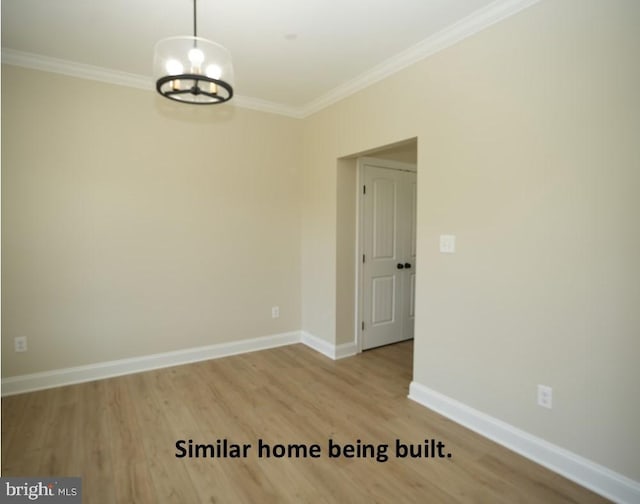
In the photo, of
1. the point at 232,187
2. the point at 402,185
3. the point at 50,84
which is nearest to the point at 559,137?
the point at 402,185

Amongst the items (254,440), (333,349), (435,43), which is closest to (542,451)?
(254,440)

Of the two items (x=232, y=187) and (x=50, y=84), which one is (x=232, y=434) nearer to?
(x=232, y=187)

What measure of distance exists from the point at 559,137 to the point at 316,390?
2.54 metres

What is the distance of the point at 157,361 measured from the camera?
361 cm

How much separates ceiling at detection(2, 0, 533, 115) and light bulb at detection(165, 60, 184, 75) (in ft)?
2.35

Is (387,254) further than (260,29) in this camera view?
Yes

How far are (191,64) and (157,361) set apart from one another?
2.83 meters

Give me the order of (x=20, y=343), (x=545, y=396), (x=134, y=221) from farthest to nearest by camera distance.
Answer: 1. (x=134, y=221)
2. (x=20, y=343)
3. (x=545, y=396)

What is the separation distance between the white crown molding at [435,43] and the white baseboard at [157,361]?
2650 millimetres

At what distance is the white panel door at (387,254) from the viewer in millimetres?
4066

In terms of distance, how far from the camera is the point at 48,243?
10.2ft

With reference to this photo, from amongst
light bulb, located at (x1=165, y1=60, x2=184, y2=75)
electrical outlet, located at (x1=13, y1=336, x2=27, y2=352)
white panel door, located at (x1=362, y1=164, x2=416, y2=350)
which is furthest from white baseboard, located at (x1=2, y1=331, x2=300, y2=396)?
light bulb, located at (x1=165, y1=60, x2=184, y2=75)

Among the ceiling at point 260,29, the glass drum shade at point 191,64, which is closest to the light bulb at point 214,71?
the glass drum shade at point 191,64

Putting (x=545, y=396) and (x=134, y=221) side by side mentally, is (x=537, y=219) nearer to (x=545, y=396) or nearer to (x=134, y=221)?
(x=545, y=396)
